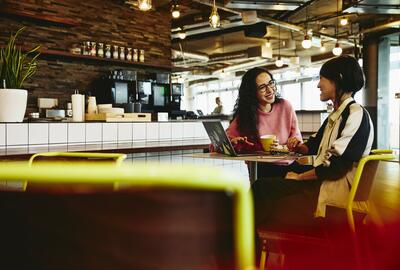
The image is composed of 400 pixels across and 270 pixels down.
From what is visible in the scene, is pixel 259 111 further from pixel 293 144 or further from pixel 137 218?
pixel 137 218

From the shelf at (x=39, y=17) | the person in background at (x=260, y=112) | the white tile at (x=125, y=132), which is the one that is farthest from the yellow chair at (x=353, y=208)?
the shelf at (x=39, y=17)

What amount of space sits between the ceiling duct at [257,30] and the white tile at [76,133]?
257 inches

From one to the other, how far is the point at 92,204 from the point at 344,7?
7054 millimetres

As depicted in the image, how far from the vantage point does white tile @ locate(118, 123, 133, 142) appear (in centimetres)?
396

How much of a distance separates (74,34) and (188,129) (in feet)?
10.6

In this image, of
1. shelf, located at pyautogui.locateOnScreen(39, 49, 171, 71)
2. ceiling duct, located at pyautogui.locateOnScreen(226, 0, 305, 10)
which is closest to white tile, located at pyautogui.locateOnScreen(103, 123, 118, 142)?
shelf, located at pyautogui.locateOnScreen(39, 49, 171, 71)

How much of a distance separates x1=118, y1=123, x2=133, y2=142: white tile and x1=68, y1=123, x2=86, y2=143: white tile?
0.41 m

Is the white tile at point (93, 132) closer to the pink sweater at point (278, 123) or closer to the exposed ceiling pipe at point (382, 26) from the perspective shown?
the pink sweater at point (278, 123)

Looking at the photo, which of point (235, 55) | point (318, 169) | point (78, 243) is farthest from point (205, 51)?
point (78, 243)

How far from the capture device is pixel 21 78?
3111 millimetres

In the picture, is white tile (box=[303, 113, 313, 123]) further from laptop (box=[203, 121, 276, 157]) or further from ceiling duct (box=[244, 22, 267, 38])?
laptop (box=[203, 121, 276, 157])

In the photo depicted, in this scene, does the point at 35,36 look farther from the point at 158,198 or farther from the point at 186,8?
the point at 158,198

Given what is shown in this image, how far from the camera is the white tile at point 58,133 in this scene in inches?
133

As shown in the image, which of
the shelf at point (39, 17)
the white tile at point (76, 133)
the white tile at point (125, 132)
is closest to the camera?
the white tile at point (76, 133)
